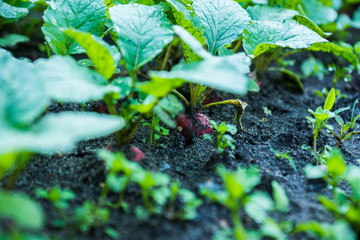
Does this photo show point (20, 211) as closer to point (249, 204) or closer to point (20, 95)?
point (20, 95)

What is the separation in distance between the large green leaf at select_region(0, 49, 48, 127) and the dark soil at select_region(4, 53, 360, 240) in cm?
30

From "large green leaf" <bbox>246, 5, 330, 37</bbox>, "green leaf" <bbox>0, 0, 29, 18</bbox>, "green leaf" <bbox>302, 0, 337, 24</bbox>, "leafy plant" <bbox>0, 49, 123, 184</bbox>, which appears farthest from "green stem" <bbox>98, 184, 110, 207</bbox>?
"green leaf" <bbox>302, 0, 337, 24</bbox>

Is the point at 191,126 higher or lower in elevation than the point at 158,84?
lower

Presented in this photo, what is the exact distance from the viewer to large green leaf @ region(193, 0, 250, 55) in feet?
4.57

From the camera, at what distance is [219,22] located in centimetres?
142

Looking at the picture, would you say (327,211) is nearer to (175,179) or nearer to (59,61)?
(175,179)

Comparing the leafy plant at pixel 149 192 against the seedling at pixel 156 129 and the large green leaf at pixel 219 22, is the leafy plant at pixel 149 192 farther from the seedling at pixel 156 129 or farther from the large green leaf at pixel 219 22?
the large green leaf at pixel 219 22

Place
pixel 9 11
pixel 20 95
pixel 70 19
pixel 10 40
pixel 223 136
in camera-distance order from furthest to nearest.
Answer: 1. pixel 10 40
2. pixel 9 11
3. pixel 70 19
4. pixel 223 136
5. pixel 20 95

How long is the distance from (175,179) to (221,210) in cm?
22

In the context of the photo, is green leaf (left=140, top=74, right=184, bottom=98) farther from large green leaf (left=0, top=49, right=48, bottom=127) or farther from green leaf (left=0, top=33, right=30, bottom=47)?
green leaf (left=0, top=33, right=30, bottom=47)

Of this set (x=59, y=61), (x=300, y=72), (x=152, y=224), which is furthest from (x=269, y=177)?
(x=300, y=72)

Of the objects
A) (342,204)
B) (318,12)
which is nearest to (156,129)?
(342,204)

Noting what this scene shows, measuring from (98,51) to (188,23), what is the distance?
49 centimetres

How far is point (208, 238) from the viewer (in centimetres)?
85
